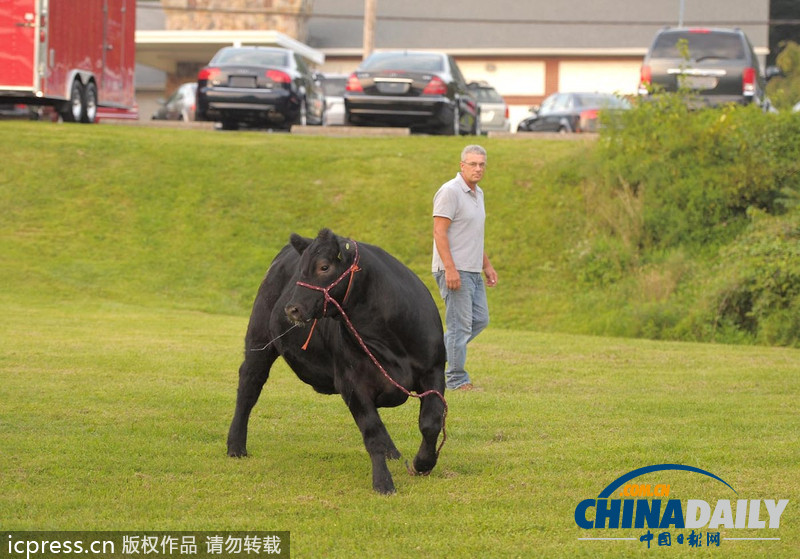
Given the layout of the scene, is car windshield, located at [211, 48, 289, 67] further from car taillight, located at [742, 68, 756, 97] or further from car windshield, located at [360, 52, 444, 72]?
car taillight, located at [742, 68, 756, 97]

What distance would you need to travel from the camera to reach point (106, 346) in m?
13.0

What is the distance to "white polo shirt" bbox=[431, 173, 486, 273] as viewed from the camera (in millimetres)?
10328

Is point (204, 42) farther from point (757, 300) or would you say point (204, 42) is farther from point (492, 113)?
point (757, 300)

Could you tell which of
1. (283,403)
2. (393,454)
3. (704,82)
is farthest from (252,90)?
(393,454)

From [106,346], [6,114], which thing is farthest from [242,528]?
[6,114]

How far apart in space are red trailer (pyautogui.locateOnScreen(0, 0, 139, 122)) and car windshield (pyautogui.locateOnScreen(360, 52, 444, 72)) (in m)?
6.27

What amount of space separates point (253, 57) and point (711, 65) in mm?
10269

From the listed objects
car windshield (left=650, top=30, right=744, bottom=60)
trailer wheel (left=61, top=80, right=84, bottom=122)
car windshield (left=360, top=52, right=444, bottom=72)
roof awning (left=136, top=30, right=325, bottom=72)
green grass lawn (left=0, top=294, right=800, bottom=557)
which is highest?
roof awning (left=136, top=30, right=325, bottom=72)

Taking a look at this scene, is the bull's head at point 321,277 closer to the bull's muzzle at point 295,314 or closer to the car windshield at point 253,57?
the bull's muzzle at point 295,314

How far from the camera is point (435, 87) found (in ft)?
81.7

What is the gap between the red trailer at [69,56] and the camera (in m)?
23.5

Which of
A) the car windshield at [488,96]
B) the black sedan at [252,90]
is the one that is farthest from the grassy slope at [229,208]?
the car windshield at [488,96]

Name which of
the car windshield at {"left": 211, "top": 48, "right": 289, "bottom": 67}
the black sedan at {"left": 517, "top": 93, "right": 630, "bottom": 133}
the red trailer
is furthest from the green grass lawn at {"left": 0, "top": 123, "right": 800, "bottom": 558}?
the black sedan at {"left": 517, "top": 93, "right": 630, "bottom": 133}

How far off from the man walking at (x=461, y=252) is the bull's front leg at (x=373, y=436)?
10.7 feet
